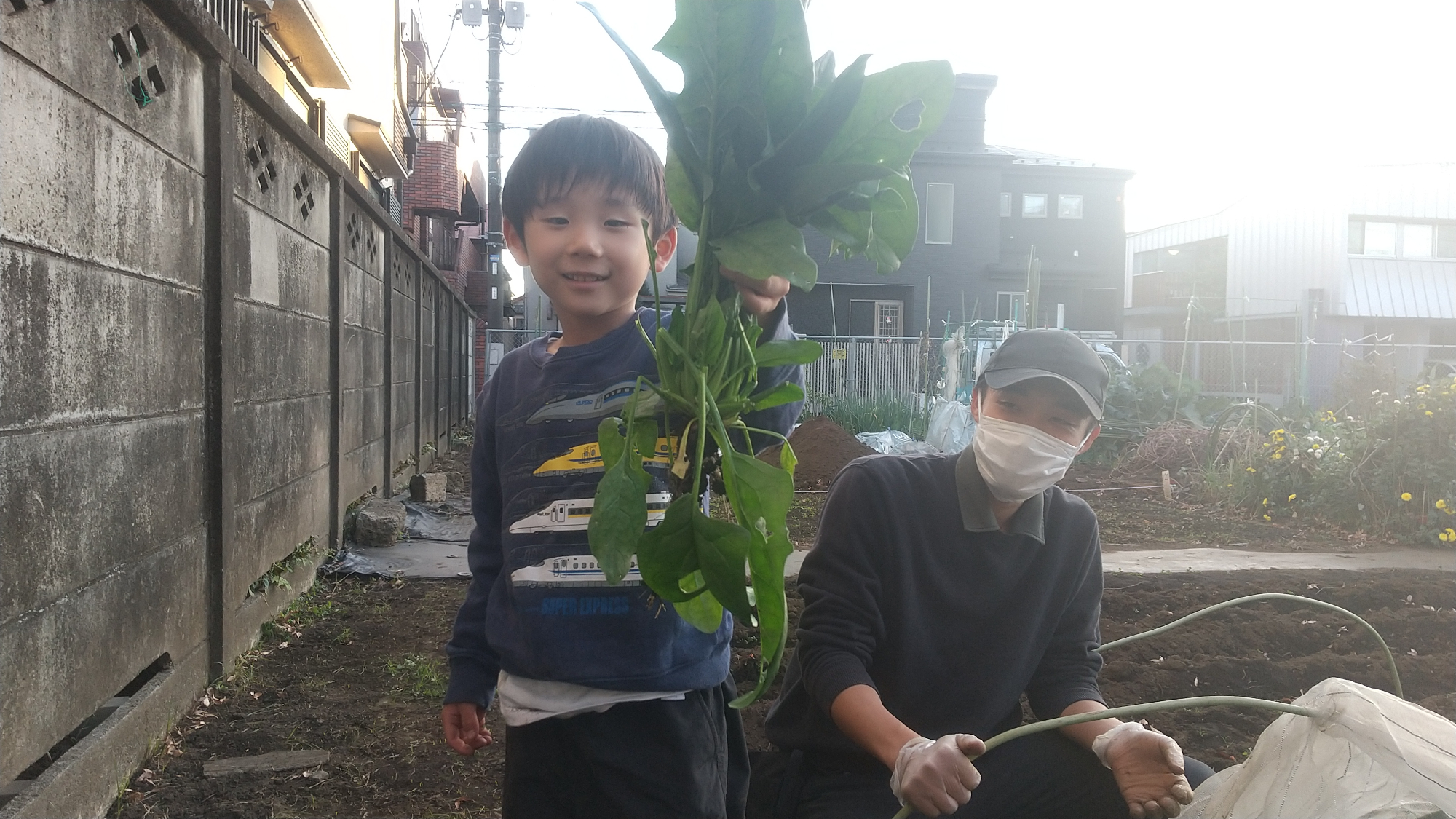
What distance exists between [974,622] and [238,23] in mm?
6020

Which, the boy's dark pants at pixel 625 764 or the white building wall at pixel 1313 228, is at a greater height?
the white building wall at pixel 1313 228

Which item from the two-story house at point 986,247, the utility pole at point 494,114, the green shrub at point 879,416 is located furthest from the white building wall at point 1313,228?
the utility pole at point 494,114

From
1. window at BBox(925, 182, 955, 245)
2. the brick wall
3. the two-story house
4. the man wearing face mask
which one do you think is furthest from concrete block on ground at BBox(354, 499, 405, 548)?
window at BBox(925, 182, 955, 245)

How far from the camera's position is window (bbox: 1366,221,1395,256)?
2192cm

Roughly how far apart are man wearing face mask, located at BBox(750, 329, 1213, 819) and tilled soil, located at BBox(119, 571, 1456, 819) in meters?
1.22

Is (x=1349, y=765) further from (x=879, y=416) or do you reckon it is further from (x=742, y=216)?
(x=879, y=416)

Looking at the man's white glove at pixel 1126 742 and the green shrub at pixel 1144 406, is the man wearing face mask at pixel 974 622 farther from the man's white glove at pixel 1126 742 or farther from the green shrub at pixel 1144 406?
the green shrub at pixel 1144 406

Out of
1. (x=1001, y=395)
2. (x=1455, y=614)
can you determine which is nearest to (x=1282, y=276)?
(x=1455, y=614)

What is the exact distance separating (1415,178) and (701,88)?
26895mm

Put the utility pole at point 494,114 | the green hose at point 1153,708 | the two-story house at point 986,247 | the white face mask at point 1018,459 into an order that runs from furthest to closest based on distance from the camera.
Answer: the two-story house at point 986,247 → the utility pole at point 494,114 → the white face mask at point 1018,459 → the green hose at point 1153,708

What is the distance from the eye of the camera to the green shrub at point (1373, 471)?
673cm

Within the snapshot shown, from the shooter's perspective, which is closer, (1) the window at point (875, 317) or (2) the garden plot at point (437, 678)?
(2) the garden plot at point (437, 678)

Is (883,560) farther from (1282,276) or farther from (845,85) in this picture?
(1282,276)

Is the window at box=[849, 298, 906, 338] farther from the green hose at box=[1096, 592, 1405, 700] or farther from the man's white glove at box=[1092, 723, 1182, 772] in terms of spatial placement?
the man's white glove at box=[1092, 723, 1182, 772]
